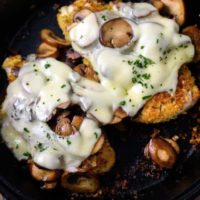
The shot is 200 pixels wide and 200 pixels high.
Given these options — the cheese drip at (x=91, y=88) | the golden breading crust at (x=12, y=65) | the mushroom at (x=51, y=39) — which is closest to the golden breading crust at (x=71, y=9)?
the mushroom at (x=51, y=39)

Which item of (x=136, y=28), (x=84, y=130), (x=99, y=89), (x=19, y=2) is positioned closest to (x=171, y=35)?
(x=136, y=28)

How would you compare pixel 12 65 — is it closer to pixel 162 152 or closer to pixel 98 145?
pixel 98 145

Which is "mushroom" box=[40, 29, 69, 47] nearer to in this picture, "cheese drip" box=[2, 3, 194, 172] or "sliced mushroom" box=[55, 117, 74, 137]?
"cheese drip" box=[2, 3, 194, 172]

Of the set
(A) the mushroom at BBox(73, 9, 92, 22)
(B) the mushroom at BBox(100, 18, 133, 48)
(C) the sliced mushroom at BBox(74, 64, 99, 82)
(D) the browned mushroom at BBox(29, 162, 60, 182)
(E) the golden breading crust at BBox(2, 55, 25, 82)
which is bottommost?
(D) the browned mushroom at BBox(29, 162, 60, 182)

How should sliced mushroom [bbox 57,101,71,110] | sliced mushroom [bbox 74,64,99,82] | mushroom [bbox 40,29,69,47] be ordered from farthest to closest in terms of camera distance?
mushroom [bbox 40,29,69,47], sliced mushroom [bbox 74,64,99,82], sliced mushroom [bbox 57,101,71,110]

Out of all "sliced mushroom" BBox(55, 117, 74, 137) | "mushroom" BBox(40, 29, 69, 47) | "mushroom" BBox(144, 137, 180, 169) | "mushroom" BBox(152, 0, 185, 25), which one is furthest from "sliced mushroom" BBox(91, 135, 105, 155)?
"mushroom" BBox(152, 0, 185, 25)

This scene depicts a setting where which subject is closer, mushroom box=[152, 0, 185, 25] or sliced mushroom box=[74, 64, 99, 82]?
sliced mushroom box=[74, 64, 99, 82]

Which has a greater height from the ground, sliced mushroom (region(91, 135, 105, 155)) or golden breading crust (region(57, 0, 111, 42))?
golden breading crust (region(57, 0, 111, 42))

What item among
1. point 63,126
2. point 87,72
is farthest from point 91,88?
point 63,126
